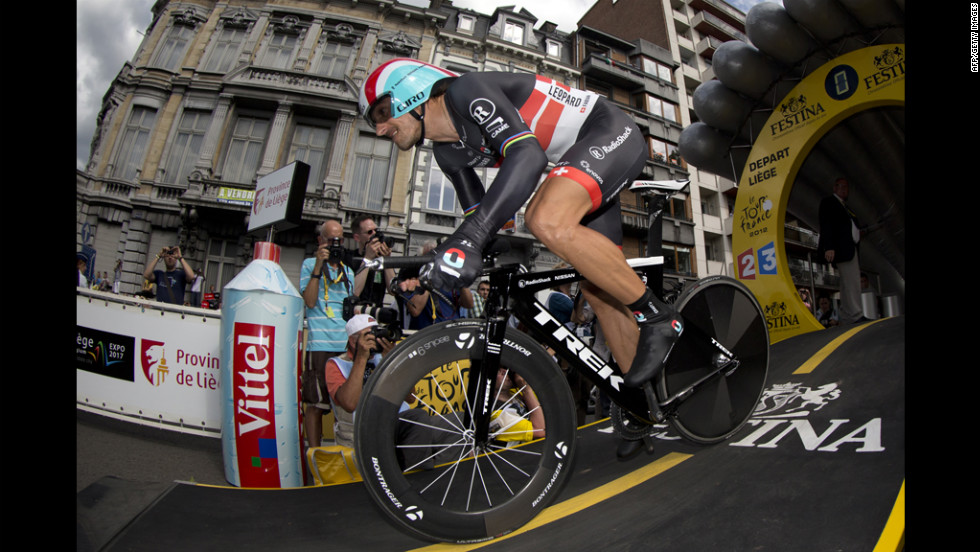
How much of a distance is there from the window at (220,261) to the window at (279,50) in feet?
25.5

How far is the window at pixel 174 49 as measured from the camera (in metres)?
16.5

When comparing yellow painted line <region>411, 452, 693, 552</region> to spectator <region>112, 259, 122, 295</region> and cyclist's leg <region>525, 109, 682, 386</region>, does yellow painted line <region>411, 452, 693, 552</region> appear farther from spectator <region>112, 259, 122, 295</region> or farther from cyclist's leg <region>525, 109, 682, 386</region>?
spectator <region>112, 259, 122, 295</region>

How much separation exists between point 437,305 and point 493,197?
3.19 m

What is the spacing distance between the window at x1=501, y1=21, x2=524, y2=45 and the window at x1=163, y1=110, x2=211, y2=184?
1323 cm

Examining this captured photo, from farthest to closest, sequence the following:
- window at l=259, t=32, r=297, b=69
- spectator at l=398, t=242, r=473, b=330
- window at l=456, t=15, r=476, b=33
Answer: window at l=456, t=15, r=476, b=33 < window at l=259, t=32, r=297, b=69 < spectator at l=398, t=242, r=473, b=330

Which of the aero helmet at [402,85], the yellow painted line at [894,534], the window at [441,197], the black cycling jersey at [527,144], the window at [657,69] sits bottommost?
the yellow painted line at [894,534]

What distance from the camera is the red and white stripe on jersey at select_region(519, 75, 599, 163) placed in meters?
1.98

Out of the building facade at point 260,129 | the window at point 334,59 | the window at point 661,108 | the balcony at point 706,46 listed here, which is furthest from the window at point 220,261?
the balcony at point 706,46

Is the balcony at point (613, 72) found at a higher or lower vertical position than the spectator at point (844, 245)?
higher

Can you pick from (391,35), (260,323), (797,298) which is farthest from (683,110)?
(260,323)

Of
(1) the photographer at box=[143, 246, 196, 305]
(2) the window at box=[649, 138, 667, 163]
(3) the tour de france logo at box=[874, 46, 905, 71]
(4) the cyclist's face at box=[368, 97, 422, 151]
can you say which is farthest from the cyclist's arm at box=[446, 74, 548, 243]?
(2) the window at box=[649, 138, 667, 163]

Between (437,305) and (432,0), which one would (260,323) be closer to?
(437,305)

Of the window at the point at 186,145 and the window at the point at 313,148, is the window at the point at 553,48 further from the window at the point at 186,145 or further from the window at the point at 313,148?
the window at the point at 186,145

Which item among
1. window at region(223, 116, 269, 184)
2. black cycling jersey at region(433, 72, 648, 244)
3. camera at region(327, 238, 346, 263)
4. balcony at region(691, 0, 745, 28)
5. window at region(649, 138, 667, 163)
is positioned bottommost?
camera at region(327, 238, 346, 263)
